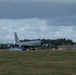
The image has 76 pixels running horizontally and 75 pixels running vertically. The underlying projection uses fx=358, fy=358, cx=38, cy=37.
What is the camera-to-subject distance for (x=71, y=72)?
59.8 ft

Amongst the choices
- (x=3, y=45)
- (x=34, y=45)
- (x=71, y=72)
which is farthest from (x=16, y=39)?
(x=71, y=72)

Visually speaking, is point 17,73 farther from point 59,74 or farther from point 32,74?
point 59,74

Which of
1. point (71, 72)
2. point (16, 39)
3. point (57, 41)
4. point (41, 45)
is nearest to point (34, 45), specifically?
point (41, 45)

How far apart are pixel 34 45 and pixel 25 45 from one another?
3492mm

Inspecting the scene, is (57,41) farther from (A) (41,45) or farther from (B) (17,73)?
(B) (17,73)

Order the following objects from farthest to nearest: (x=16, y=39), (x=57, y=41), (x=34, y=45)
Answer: (x=57, y=41)
(x=16, y=39)
(x=34, y=45)

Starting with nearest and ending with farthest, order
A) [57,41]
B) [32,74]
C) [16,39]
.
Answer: [32,74], [16,39], [57,41]

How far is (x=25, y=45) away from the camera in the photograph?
136 meters

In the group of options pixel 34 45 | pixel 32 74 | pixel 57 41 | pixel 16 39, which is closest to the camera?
pixel 32 74

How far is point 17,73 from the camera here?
17828 mm

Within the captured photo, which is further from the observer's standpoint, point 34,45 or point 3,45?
point 3,45

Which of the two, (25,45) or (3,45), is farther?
(3,45)

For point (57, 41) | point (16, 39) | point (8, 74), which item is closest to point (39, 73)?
point (8, 74)

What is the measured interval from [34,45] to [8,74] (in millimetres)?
117272
